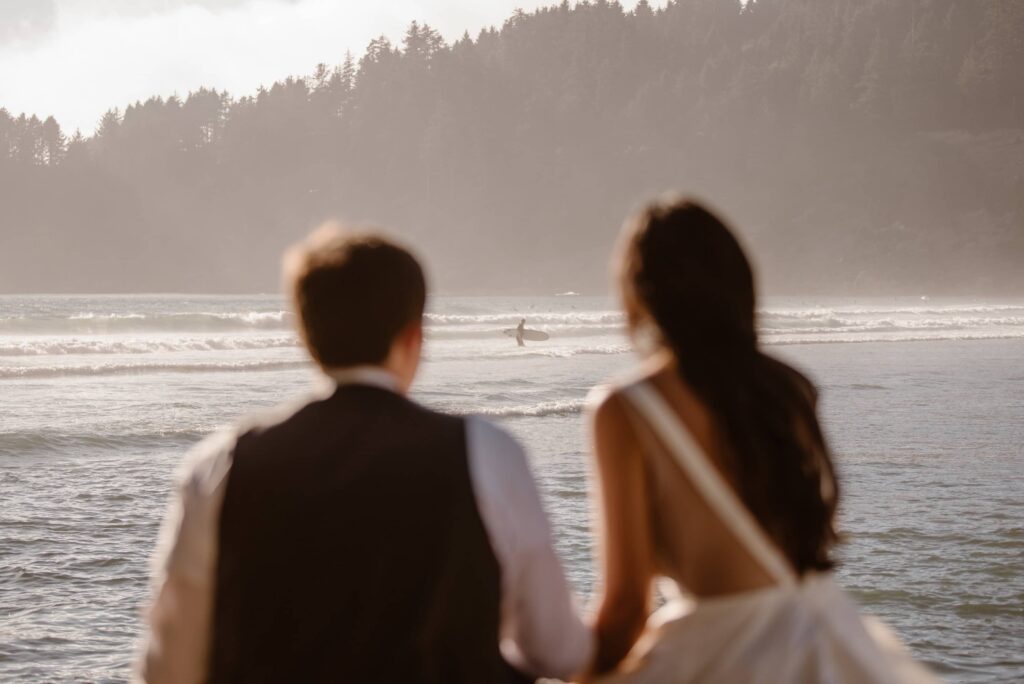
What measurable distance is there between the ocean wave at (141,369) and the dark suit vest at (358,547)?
24.4 meters

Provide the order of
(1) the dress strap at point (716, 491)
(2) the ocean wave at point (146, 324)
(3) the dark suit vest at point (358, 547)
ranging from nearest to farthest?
(3) the dark suit vest at point (358, 547) < (1) the dress strap at point (716, 491) < (2) the ocean wave at point (146, 324)

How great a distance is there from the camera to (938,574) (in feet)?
26.2

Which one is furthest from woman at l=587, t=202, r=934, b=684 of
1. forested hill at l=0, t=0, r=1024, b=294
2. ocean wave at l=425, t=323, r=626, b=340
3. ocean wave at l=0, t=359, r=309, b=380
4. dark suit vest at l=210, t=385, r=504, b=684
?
forested hill at l=0, t=0, r=1024, b=294

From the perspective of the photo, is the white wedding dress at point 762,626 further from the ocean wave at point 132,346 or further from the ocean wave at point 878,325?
the ocean wave at point 878,325

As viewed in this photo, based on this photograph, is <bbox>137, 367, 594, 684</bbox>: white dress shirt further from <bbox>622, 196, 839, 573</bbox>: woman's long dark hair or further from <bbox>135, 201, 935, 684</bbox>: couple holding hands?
<bbox>622, 196, 839, 573</bbox>: woman's long dark hair

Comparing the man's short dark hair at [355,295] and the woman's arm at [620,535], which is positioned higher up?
the man's short dark hair at [355,295]

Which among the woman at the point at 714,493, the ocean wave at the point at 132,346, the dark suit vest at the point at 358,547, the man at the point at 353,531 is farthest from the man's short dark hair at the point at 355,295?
the ocean wave at the point at 132,346

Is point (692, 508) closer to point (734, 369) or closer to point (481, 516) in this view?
point (734, 369)

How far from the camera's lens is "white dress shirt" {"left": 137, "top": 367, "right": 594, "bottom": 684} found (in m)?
2.08

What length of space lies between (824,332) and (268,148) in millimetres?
127058

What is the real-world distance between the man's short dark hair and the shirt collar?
0.04 feet

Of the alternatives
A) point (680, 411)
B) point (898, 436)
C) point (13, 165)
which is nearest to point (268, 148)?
point (13, 165)

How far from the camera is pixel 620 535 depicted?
2.38 meters

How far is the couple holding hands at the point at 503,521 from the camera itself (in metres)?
2.06
